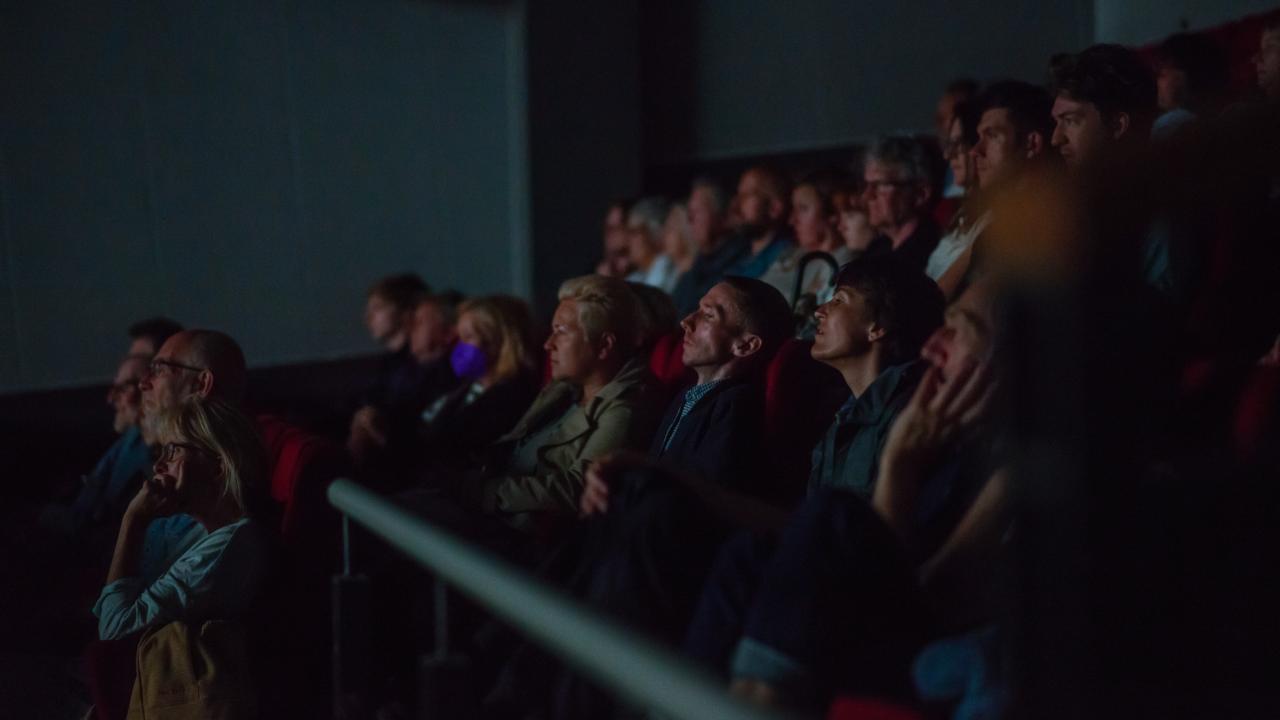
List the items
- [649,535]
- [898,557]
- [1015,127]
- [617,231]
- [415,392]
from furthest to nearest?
[617,231] < [415,392] < [1015,127] < [649,535] < [898,557]

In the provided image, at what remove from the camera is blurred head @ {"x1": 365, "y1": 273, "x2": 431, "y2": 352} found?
513cm

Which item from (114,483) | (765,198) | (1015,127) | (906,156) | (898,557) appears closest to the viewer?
(898,557)

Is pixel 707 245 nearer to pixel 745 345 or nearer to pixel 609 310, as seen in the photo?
pixel 609 310

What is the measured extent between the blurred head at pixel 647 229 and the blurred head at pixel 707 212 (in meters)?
0.40

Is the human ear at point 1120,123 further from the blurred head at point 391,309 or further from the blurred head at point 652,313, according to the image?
the blurred head at point 391,309

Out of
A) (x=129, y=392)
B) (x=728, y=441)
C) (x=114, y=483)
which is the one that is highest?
(x=728, y=441)

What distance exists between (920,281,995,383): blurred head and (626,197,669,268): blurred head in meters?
3.20

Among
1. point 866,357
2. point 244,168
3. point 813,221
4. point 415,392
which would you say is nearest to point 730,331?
point 866,357

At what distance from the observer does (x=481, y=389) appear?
13.6 ft

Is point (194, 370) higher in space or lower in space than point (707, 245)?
lower

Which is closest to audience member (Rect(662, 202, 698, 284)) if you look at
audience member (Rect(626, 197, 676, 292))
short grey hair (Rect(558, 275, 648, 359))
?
audience member (Rect(626, 197, 676, 292))

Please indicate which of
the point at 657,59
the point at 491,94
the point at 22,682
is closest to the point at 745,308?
the point at 22,682

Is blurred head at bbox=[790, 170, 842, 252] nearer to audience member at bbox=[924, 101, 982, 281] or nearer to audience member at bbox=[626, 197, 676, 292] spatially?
audience member at bbox=[924, 101, 982, 281]

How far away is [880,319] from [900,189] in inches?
41.9
